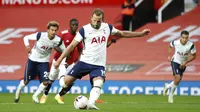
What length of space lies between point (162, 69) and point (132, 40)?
8.91ft

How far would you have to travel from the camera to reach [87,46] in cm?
1647

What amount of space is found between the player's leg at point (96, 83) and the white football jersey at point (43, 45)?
13.2 feet

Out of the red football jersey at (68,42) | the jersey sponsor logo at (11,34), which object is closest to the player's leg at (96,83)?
the red football jersey at (68,42)

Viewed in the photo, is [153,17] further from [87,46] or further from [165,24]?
[87,46]

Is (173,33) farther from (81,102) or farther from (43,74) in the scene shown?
(81,102)

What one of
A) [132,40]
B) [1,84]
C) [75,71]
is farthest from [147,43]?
[75,71]

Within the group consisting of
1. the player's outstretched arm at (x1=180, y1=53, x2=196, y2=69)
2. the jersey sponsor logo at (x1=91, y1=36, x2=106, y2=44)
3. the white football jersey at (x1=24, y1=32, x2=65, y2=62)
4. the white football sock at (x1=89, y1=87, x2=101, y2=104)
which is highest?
the jersey sponsor logo at (x1=91, y1=36, x2=106, y2=44)

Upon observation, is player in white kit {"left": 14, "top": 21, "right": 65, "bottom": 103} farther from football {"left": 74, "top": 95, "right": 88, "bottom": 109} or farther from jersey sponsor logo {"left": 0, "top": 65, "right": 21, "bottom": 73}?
jersey sponsor logo {"left": 0, "top": 65, "right": 21, "bottom": 73}

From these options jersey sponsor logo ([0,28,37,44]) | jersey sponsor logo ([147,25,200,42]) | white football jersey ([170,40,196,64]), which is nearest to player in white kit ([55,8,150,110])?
white football jersey ([170,40,196,64])

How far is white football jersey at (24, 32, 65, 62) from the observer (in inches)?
802

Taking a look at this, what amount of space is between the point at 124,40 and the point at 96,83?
1581 centimetres

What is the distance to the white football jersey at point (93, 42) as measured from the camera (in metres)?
16.3

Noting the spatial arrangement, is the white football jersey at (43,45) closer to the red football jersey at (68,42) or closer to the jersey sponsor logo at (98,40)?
the red football jersey at (68,42)

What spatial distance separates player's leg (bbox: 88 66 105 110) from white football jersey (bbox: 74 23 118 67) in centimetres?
17
